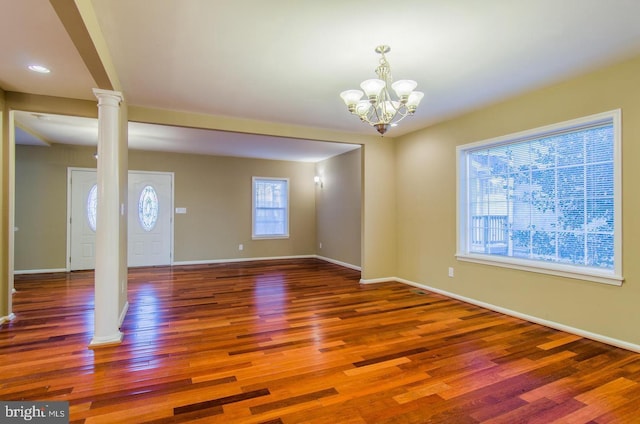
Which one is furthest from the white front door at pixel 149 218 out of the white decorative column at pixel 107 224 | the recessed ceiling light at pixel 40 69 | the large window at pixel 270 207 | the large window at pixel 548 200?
the large window at pixel 548 200

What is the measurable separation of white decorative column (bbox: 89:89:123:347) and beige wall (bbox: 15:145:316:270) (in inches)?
171

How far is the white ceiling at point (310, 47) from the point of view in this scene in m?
2.12

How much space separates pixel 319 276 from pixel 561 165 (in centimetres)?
415

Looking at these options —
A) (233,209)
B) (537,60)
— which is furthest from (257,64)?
(233,209)

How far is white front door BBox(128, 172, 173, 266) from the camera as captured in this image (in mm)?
6949

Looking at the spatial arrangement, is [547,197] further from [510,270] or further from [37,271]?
[37,271]

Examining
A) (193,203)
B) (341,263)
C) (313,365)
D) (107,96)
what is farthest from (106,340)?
(341,263)

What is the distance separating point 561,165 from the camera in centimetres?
340

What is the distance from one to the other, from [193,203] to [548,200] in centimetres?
667

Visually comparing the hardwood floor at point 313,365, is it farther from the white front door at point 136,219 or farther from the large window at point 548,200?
the white front door at point 136,219

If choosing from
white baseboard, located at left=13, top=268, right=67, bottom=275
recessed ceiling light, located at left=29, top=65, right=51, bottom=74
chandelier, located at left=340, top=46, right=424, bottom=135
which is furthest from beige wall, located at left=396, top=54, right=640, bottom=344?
white baseboard, located at left=13, top=268, right=67, bottom=275

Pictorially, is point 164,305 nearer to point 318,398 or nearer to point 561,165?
point 318,398

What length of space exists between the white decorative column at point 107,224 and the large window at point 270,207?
495cm

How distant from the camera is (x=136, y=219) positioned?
22.9 feet
